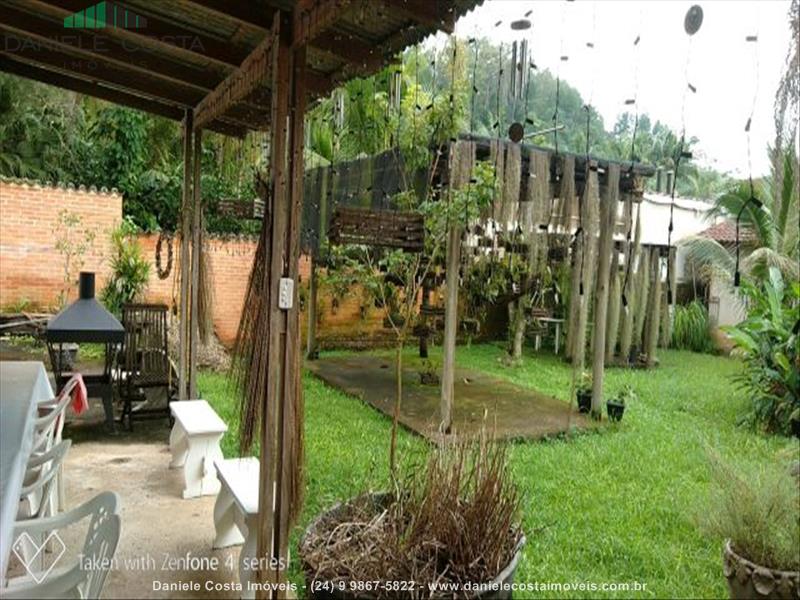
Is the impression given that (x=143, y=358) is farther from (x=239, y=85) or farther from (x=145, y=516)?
(x=239, y=85)

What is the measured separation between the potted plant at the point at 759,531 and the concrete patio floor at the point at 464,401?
1914mm

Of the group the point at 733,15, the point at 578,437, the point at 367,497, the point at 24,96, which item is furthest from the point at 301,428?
the point at 24,96

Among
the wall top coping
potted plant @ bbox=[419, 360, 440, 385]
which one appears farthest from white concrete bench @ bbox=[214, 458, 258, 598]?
the wall top coping

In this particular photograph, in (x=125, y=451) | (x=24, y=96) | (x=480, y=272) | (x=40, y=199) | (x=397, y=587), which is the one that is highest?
(x=24, y=96)

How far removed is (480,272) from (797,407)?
3.20 meters

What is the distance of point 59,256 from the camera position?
776 cm

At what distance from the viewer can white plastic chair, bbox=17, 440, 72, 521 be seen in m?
2.35

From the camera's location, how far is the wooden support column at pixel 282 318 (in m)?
2.29

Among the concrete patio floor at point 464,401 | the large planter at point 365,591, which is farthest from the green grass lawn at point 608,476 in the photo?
the large planter at point 365,591

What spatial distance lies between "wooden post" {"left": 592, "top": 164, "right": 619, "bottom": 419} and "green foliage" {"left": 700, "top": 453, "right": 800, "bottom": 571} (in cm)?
323

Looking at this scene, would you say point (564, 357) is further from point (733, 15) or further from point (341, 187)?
point (733, 15)

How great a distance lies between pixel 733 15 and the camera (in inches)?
83.2

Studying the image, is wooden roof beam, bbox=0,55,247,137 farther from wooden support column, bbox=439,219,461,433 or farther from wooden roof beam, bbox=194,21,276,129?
wooden support column, bbox=439,219,461,433

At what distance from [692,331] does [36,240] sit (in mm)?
10783
